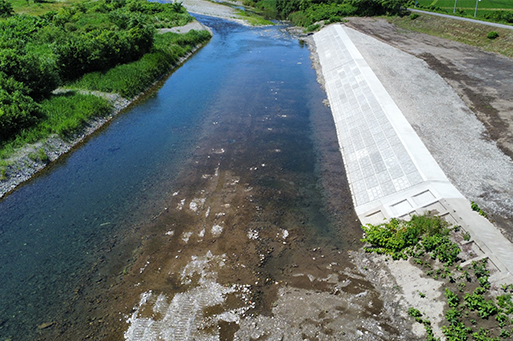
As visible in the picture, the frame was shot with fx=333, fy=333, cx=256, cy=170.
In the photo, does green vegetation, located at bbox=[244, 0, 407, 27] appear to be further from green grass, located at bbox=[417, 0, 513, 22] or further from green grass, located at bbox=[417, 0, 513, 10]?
green grass, located at bbox=[417, 0, 513, 22]

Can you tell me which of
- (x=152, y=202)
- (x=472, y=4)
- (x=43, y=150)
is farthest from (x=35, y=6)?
(x=472, y=4)

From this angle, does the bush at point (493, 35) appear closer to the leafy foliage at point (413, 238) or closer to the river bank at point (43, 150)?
the leafy foliage at point (413, 238)

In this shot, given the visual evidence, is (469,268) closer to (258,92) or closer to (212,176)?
(212,176)

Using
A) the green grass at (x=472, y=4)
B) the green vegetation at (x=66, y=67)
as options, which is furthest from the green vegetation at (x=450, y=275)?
the green grass at (x=472, y=4)

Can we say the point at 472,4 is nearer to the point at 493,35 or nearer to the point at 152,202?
the point at 493,35

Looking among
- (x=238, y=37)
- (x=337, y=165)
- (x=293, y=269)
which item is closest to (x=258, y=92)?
(x=337, y=165)

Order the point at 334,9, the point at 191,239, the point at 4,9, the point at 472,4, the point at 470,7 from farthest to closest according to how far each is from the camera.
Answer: the point at 334,9 → the point at 472,4 → the point at 470,7 → the point at 4,9 → the point at 191,239

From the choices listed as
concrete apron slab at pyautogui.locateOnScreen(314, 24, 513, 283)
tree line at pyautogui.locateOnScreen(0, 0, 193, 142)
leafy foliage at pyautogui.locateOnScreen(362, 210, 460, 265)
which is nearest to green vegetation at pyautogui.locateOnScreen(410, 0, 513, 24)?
concrete apron slab at pyautogui.locateOnScreen(314, 24, 513, 283)
